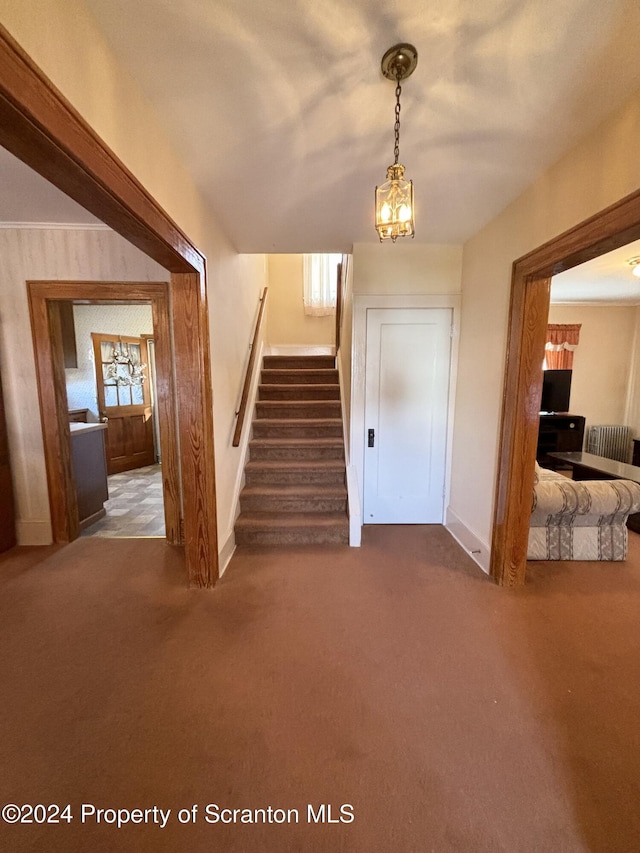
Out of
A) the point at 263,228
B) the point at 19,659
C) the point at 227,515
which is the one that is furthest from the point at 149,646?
the point at 263,228

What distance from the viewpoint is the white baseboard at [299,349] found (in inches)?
208

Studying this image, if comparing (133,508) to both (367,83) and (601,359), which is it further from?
(601,359)

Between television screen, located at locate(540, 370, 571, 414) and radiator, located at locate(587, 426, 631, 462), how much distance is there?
730 mm

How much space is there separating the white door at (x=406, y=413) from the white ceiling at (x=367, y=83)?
1.17m

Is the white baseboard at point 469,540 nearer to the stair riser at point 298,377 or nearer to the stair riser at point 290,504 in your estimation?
the stair riser at point 290,504

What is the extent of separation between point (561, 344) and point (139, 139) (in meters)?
5.99

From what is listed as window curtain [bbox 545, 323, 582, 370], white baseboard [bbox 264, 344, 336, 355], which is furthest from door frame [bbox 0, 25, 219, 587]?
window curtain [bbox 545, 323, 582, 370]

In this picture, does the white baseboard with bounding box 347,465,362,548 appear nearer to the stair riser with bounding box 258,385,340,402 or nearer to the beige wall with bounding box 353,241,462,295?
the stair riser with bounding box 258,385,340,402

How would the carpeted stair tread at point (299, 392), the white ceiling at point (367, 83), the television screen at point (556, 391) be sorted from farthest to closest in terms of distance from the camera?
the television screen at point (556, 391) → the carpeted stair tread at point (299, 392) → the white ceiling at point (367, 83)

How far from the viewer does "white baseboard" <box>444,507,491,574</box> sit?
2.53 m

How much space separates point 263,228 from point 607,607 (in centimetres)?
347

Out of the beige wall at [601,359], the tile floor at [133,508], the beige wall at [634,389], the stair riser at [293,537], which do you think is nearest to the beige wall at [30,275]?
the tile floor at [133,508]

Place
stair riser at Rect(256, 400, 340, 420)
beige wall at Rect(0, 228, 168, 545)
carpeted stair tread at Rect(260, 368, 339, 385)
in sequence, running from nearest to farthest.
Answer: beige wall at Rect(0, 228, 168, 545), stair riser at Rect(256, 400, 340, 420), carpeted stair tread at Rect(260, 368, 339, 385)

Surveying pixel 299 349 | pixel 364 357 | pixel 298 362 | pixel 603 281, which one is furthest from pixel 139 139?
pixel 603 281
